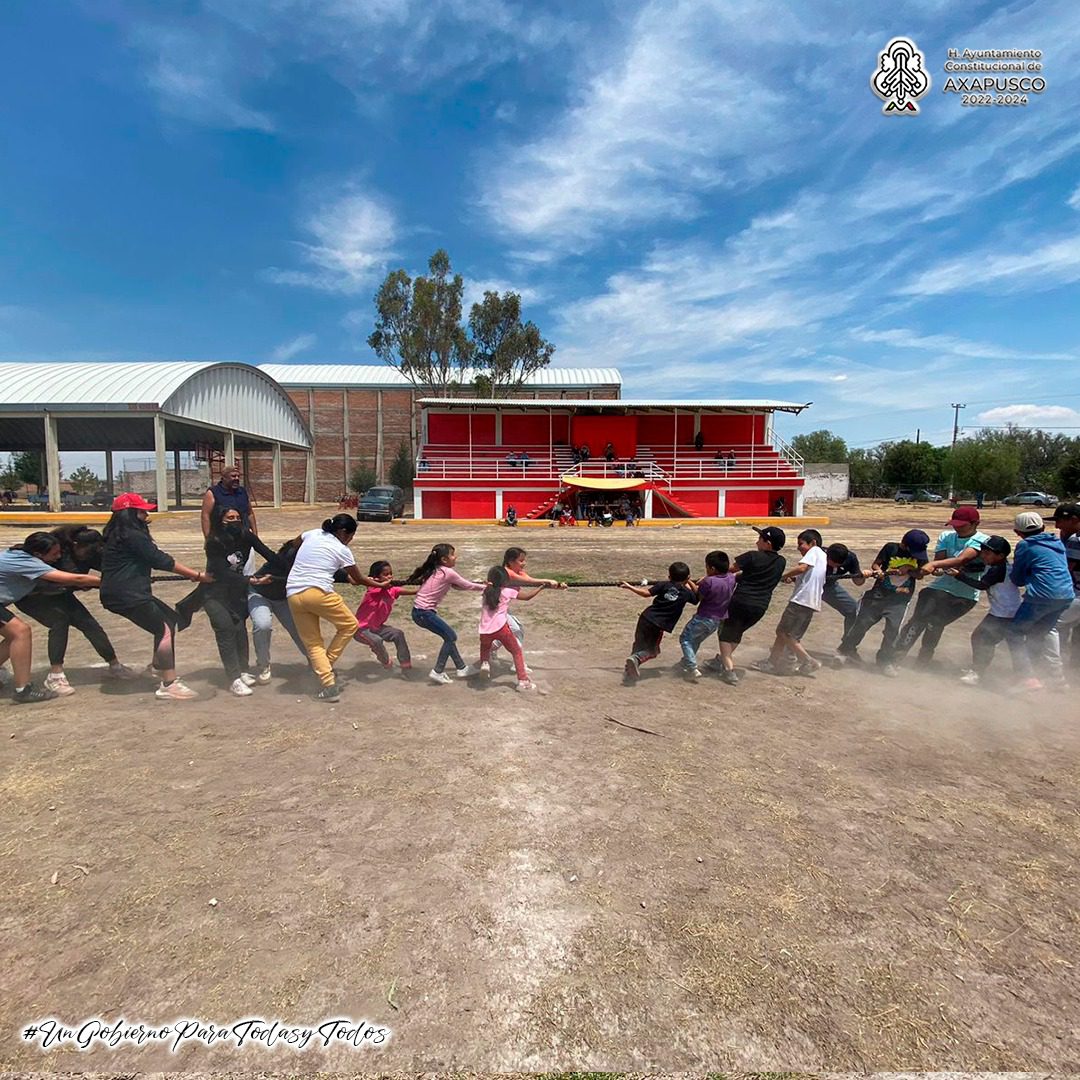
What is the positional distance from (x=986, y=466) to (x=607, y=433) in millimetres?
37438

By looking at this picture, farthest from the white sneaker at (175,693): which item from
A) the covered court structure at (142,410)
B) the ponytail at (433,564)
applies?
the covered court structure at (142,410)

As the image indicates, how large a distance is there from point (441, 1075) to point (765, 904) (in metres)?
1.55

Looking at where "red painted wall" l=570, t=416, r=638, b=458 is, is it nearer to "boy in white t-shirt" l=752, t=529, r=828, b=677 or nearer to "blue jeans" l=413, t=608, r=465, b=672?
"boy in white t-shirt" l=752, t=529, r=828, b=677

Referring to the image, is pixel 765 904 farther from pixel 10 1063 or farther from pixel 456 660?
pixel 456 660

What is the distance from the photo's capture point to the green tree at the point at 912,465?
2488 inches

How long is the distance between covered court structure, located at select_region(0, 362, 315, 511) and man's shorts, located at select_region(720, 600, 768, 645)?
81.7 ft

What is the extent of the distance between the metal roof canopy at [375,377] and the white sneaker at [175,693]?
40.4 m

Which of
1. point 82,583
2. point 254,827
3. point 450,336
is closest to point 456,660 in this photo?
point 254,827

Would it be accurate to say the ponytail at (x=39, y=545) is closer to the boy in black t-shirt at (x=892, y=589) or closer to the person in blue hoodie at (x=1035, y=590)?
the boy in black t-shirt at (x=892, y=589)

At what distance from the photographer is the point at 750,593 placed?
609cm

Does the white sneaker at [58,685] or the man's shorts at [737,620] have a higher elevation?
the man's shorts at [737,620]

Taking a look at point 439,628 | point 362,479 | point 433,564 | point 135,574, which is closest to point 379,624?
point 439,628

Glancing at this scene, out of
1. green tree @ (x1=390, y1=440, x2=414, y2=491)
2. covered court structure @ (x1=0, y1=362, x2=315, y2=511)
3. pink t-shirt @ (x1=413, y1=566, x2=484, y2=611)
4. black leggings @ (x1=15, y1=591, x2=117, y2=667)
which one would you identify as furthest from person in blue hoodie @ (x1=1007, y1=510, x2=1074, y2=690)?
green tree @ (x1=390, y1=440, x2=414, y2=491)

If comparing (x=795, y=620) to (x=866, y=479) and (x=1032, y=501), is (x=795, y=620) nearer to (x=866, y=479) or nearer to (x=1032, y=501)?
(x=1032, y=501)
